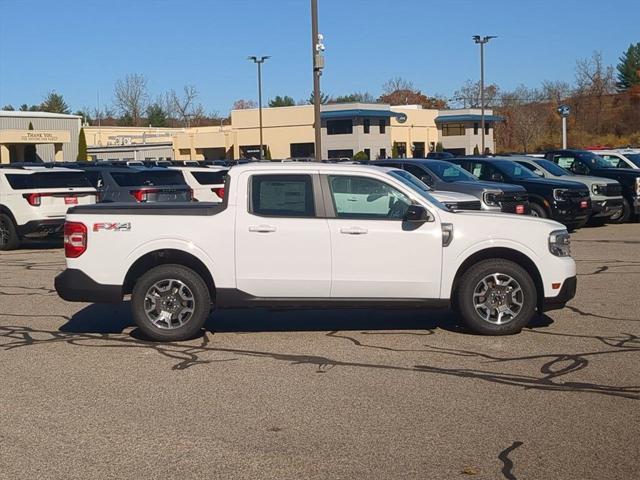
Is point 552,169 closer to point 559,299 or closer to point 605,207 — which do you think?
point 605,207

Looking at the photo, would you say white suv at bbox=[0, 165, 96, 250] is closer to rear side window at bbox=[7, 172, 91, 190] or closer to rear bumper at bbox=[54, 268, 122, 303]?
rear side window at bbox=[7, 172, 91, 190]

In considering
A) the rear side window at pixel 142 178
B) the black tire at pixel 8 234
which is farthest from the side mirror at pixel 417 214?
the black tire at pixel 8 234

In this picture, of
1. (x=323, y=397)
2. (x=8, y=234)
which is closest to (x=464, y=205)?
(x=323, y=397)

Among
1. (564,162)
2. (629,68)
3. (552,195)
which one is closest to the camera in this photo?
(552,195)

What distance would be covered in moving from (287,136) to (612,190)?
54.3m

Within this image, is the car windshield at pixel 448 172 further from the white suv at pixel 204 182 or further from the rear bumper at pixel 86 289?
the rear bumper at pixel 86 289

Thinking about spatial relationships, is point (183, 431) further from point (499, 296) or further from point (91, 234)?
point (499, 296)

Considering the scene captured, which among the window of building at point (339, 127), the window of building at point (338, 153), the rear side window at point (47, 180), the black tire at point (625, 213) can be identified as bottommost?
the black tire at point (625, 213)

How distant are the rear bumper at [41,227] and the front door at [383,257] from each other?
10692 mm

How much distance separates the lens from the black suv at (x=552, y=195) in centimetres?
1958

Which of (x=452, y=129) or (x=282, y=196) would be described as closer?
(x=282, y=196)

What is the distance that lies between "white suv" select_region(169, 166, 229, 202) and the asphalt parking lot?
8.98 metres

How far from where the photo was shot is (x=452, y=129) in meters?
81.3

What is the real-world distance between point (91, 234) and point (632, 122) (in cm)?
8641
